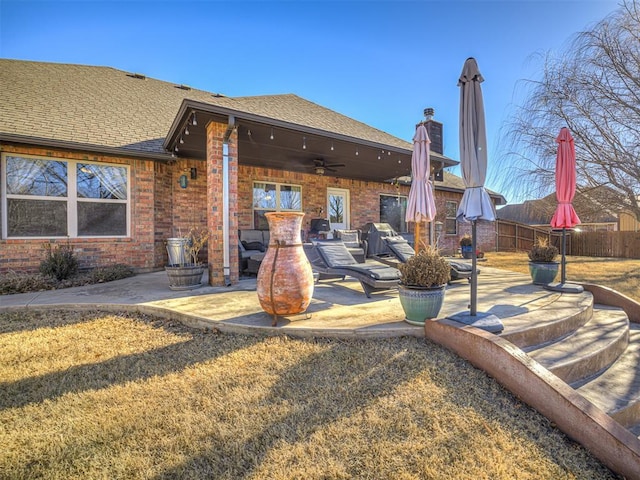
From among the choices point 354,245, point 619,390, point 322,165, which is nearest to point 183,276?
point 354,245

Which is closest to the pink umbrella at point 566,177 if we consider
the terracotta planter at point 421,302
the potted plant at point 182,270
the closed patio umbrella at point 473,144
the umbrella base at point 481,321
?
the closed patio umbrella at point 473,144

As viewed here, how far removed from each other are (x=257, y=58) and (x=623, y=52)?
30.8ft

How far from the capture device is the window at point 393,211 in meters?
12.2

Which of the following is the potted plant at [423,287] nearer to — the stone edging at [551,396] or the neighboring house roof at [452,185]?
the stone edging at [551,396]

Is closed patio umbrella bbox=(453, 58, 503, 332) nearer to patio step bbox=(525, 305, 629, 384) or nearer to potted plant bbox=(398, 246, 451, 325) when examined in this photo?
potted plant bbox=(398, 246, 451, 325)

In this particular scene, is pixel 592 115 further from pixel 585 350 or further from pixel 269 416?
pixel 269 416

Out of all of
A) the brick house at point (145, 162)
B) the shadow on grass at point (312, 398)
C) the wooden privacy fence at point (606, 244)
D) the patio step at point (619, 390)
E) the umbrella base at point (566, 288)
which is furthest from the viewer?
the wooden privacy fence at point (606, 244)

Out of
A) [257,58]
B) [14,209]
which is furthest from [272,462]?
[257,58]

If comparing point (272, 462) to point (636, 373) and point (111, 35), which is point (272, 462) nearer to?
point (636, 373)

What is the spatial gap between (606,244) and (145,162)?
1883cm

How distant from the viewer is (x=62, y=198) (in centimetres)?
680

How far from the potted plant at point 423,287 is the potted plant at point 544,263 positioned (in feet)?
11.1

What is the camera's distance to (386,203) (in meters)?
12.3

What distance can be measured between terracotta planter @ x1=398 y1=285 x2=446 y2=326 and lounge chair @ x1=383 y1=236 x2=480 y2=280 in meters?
2.72
